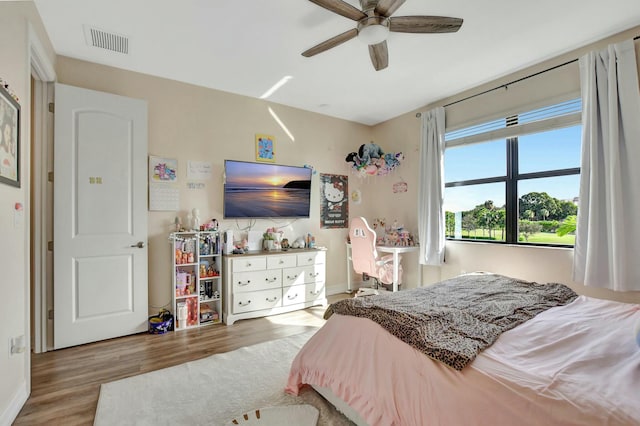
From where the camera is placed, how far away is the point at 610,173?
2.35 m

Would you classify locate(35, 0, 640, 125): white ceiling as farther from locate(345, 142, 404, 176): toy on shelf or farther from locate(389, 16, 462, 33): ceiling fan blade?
locate(345, 142, 404, 176): toy on shelf

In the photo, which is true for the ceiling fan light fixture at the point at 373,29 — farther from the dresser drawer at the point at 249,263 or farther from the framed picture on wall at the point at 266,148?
the dresser drawer at the point at 249,263

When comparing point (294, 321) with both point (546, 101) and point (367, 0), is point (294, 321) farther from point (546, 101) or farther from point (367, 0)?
point (546, 101)

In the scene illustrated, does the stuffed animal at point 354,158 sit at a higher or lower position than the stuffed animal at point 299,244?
higher

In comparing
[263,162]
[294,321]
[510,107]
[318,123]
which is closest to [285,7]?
[263,162]

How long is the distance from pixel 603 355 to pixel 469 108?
3018mm

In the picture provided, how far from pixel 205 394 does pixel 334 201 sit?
3.03m

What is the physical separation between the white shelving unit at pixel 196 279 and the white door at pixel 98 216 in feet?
0.98

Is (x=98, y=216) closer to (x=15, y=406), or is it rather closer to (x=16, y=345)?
(x=16, y=345)

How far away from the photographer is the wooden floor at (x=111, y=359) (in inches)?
70.3

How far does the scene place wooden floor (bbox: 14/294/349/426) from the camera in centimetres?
179

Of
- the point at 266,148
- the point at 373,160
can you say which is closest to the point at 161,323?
the point at 266,148

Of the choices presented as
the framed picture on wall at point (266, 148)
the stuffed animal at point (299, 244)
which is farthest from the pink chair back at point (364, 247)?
the framed picture on wall at point (266, 148)

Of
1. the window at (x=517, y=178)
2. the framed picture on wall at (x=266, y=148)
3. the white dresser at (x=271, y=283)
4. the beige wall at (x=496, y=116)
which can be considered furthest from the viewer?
the framed picture on wall at (x=266, y=148)
